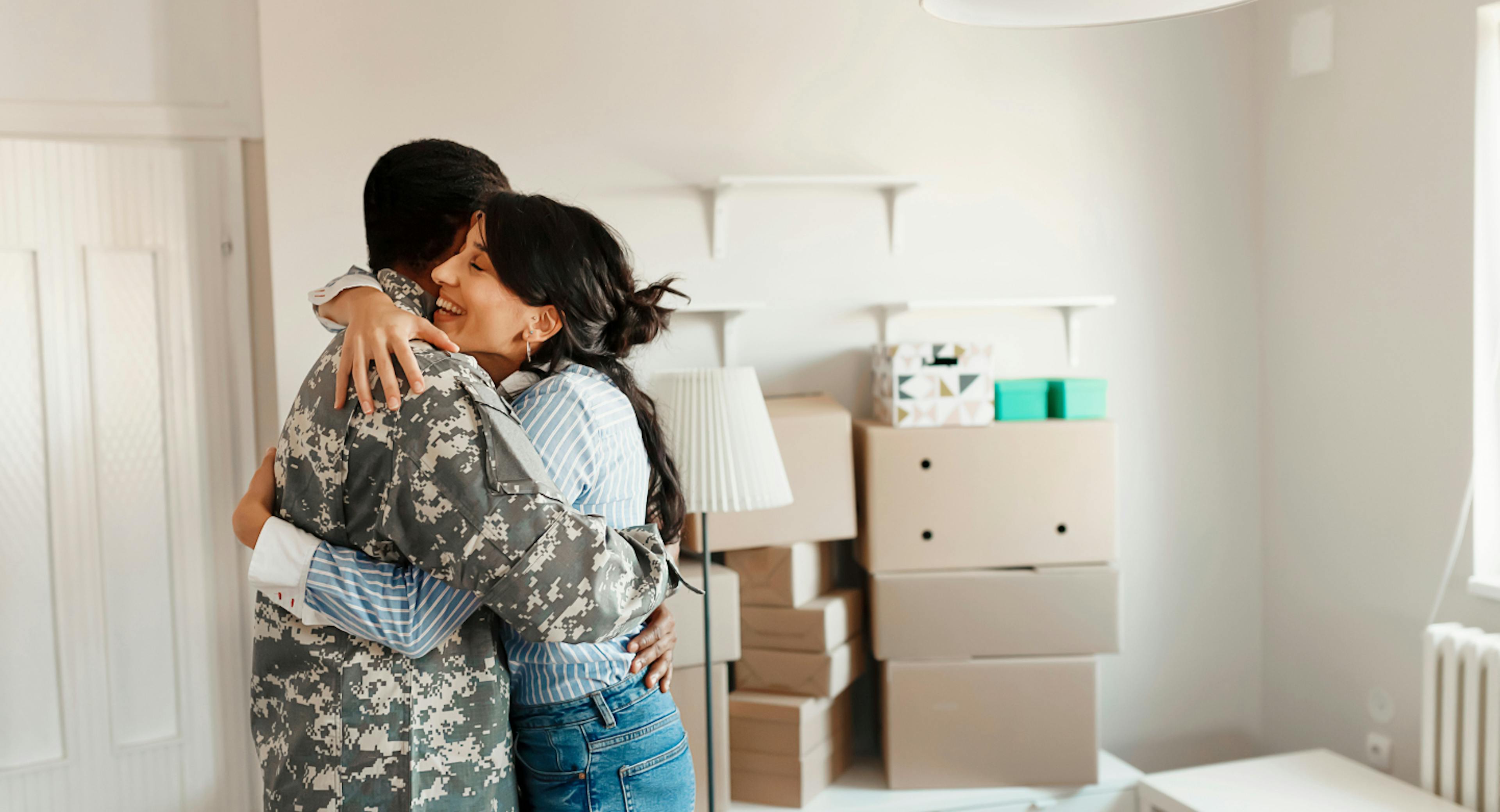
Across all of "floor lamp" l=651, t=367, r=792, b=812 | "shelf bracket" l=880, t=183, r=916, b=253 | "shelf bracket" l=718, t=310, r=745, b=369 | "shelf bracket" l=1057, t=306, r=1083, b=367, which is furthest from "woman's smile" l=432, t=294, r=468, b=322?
"shelf bracket" l=1057, t=306, r=1083, b=367

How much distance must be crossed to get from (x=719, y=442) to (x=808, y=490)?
501mm

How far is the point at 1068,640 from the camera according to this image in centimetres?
222

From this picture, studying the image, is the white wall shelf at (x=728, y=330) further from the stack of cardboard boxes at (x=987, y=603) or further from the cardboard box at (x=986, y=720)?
the cardboard box at (x=986, y=720)

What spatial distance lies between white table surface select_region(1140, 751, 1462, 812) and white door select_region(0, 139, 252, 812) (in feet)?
7.03

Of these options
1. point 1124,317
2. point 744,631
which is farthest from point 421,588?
point 1124,317

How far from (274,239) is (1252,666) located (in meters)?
2.80

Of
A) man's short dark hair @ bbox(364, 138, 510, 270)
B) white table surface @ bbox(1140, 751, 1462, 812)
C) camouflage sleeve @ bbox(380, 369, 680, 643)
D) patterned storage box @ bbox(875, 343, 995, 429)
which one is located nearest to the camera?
camouflage sleeve @ bbox(380, 369, 680, 643)

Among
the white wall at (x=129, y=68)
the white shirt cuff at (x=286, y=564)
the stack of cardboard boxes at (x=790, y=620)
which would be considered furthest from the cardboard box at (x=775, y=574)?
the white wall at (x=129, y=68)

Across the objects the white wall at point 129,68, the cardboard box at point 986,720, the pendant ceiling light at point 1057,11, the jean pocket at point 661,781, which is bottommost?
the cardboard box at point 986,720

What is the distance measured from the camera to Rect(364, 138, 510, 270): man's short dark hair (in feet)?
3.94

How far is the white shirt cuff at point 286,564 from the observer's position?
932 mm

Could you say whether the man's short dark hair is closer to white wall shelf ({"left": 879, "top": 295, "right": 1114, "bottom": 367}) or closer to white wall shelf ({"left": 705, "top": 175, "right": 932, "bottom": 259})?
white wall shelf ({"left": 705, "top": 175, "right": 932, "bottom": 259})

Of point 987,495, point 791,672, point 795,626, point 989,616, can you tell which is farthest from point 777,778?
point 987,495

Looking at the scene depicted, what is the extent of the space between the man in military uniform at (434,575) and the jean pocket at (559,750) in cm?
7
